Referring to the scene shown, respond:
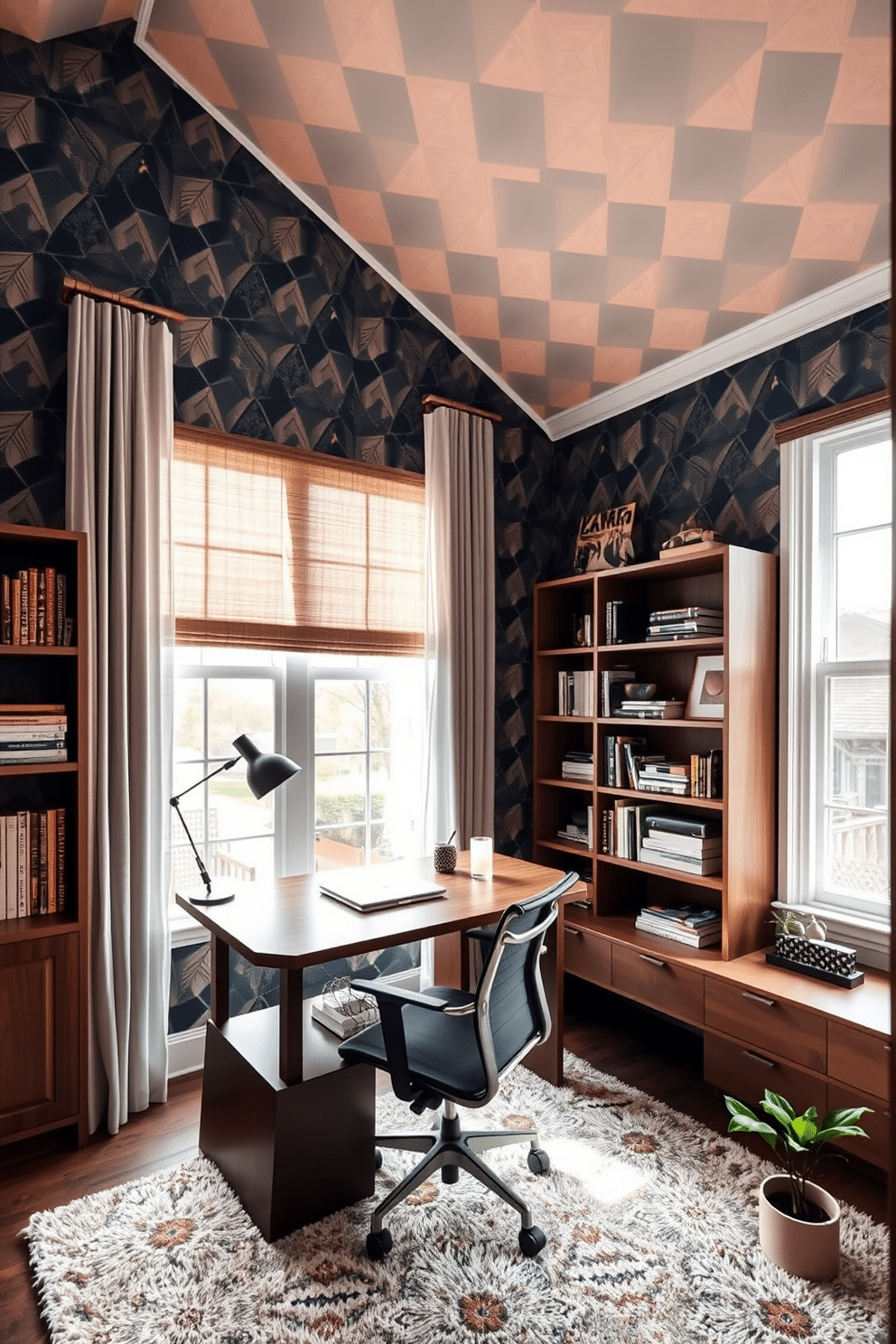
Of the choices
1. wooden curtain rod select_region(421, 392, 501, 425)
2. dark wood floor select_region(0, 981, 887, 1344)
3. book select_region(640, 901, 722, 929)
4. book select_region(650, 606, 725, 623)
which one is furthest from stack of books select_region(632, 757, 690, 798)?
wooden curtain rod select_region(421, 392, 501, 425)

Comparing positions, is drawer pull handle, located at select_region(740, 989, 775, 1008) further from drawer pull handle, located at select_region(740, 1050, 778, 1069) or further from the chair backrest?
the chair backrest

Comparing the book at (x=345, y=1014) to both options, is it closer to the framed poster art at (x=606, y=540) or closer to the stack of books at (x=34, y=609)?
the stack of books at (x=34, y=609)

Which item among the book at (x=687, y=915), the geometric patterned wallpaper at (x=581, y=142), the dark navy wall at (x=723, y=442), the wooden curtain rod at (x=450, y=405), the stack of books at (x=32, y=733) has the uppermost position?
the geometric patterned wallpaper at (x=581, y=142)

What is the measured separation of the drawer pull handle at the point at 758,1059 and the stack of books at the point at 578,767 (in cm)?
119

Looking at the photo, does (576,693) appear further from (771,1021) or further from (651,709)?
(771,1021)

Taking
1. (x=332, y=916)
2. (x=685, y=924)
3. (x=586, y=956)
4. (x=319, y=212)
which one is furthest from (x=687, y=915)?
(x=319, y=212)

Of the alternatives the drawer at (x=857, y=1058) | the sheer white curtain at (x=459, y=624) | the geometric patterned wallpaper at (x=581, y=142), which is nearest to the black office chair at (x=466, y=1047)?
the drawer at (x=857, y=1058)

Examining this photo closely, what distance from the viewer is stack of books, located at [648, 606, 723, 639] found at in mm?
2859

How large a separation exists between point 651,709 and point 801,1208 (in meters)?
1.63

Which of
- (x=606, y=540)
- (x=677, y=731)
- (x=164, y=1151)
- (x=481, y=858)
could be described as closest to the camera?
(x=164, y=1151)

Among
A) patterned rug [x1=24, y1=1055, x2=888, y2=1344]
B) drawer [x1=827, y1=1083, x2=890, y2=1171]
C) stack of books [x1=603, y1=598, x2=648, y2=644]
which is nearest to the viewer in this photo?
patterned rug [x1=24, y1=1055, x2=888, y2=1344]

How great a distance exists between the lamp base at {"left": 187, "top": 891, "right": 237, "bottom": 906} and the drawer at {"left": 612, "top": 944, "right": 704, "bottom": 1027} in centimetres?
149

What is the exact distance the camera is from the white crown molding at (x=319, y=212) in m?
2.72

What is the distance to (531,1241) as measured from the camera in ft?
6.16
